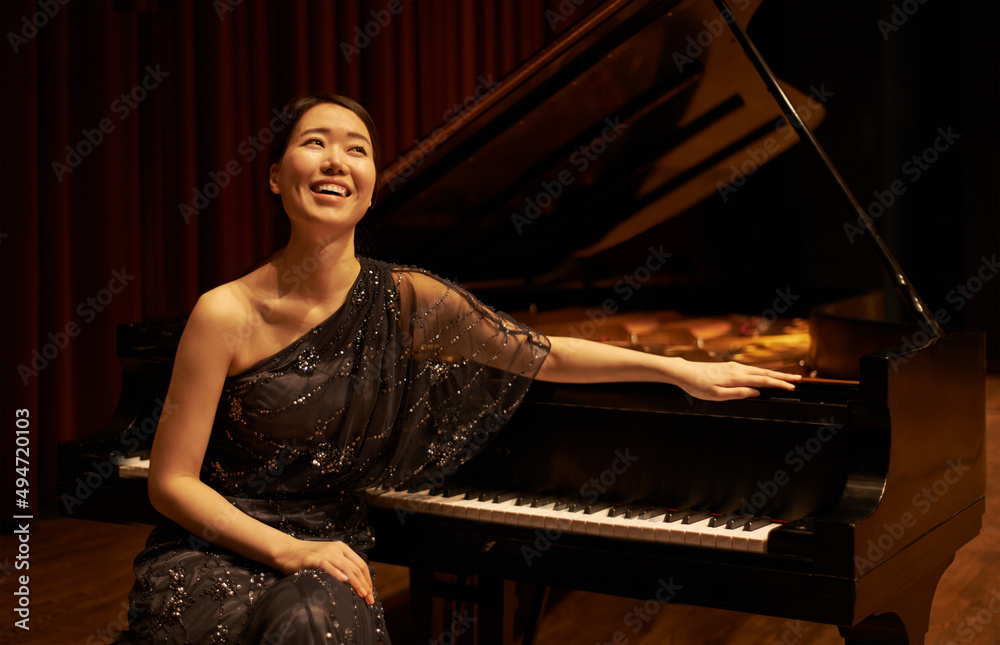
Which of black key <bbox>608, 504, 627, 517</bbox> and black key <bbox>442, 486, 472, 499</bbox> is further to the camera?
black key <bbox>442, 486, 472, 499</bbox>

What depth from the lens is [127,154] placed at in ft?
14.2

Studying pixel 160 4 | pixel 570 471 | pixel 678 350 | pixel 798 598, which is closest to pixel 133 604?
pixel 570 471

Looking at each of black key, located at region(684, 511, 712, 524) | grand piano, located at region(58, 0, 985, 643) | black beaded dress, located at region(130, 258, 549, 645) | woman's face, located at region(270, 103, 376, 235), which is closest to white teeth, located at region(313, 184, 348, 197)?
woman's face, located at region(270, 103, 376, 235)

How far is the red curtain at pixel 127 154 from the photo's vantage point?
4.04 metres

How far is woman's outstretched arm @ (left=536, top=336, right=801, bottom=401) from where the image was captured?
5.63 ft

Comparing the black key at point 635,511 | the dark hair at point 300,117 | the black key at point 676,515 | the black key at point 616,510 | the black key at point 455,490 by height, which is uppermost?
the dark hair at point 300,117

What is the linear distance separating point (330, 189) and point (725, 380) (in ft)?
2.76

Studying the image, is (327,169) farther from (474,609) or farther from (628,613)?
(628,613)

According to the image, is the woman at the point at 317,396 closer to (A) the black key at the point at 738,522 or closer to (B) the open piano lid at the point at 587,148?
(A) the black key at the point at 738,522

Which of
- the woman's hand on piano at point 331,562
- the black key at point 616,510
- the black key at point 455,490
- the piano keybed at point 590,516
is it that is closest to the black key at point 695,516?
the piano keybed at point 590,516

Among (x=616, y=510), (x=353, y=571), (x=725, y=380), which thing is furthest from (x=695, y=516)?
(x=353, y=571)

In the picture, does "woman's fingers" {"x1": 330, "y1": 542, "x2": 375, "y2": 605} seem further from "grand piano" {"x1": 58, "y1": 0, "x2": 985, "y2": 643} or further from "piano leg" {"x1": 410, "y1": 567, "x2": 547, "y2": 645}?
"piano leg" {"x1": 410, "y1": 567, "x2": 547, "y2": 645}

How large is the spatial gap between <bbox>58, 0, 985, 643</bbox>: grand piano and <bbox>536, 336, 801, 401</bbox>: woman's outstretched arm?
33mm

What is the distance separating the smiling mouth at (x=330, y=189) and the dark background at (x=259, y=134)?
50.3 inches
